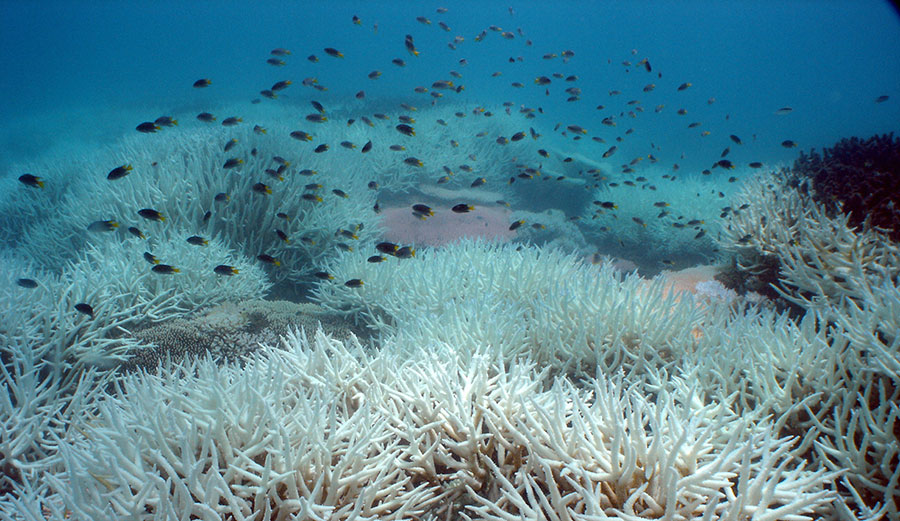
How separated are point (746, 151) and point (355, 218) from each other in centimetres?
6473

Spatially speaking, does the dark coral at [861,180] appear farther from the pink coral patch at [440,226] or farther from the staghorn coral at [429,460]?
the pink coral patch at [440,226]

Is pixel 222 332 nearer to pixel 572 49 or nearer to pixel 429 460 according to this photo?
pixel 429 460

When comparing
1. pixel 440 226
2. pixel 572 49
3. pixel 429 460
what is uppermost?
pixel 572 49

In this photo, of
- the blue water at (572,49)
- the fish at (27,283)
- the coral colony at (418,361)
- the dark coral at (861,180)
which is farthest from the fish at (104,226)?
the blue water at (572,49)

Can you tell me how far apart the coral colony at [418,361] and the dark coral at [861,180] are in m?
0.03

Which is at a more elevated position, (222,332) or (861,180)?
(861,180)

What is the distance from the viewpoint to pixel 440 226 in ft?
33.6

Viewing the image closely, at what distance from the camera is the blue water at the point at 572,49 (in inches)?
3009

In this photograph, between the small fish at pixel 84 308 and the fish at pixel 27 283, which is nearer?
the small fish at pixel 84 308

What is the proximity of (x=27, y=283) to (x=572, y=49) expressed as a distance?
126674 mm

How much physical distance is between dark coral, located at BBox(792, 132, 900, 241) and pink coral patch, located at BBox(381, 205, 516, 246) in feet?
18.3

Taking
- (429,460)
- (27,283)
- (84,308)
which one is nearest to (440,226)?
(84,308)

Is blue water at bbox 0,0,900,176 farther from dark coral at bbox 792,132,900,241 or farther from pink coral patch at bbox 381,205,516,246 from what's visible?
dark coral at bbox 792,132,900,241

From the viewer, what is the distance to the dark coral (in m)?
4.24
